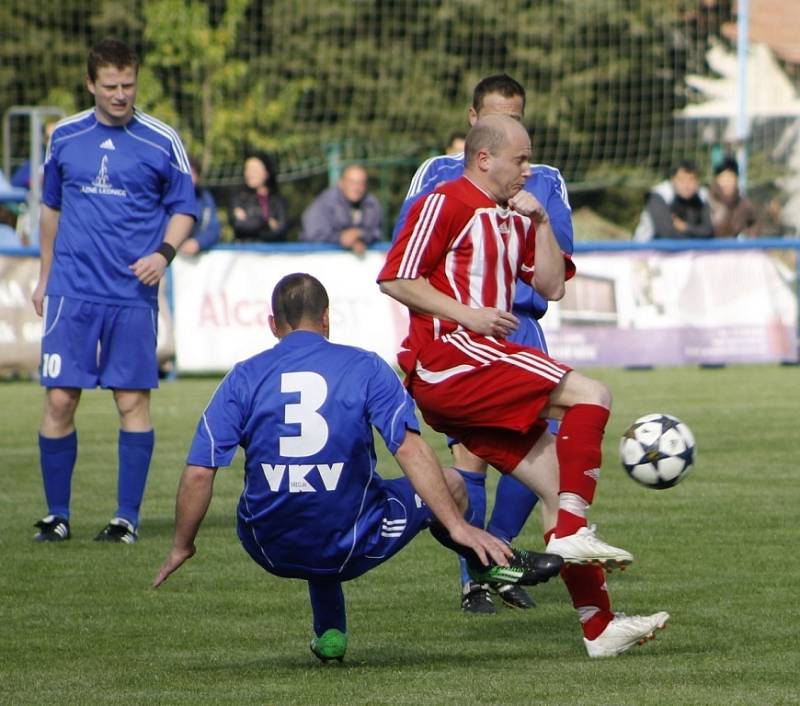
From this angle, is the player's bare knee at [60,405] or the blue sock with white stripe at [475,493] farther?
the player's bare knee at [60,405]

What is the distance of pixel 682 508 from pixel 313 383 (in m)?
4.43

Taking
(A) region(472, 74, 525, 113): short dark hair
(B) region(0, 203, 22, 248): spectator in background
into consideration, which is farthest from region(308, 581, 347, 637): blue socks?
(B) region(0, 203, 22, 248): spectator in background

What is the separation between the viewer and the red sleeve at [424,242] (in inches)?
251

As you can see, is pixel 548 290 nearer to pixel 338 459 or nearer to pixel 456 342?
pixel 456 342

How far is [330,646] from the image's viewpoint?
6148mm

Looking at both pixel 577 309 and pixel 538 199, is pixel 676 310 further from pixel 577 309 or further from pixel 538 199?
pixel 538 199

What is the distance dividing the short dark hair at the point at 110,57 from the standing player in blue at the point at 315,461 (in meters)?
3.08

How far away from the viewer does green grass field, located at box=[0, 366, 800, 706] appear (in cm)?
570

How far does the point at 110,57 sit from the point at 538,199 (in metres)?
2.50

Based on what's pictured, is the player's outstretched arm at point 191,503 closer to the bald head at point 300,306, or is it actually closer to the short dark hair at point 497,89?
the bald head at point 300,306

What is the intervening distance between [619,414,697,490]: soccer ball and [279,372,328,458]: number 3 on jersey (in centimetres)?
156

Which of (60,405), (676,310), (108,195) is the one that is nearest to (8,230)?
(676,310)

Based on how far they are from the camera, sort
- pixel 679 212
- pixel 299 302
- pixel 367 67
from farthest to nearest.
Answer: pixel 367 67 → pixel 679 212 → pixel 299 302

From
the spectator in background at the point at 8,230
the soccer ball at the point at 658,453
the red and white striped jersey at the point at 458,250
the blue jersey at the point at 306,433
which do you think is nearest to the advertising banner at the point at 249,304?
the spectator in background at the point at 8,230
